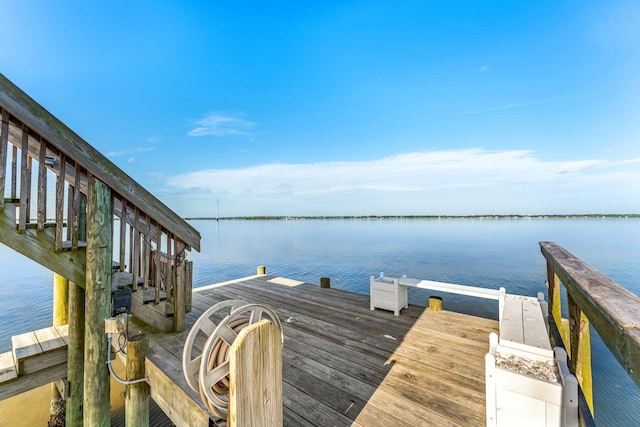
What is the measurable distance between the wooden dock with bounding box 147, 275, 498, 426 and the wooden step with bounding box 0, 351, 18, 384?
156cm

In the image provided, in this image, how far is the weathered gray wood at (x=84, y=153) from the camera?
278 centimetres

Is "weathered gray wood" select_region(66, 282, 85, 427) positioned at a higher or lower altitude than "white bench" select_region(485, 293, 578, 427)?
lower

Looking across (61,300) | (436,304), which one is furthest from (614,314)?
(61,300)

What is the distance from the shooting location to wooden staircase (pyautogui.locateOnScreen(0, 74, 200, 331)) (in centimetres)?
298

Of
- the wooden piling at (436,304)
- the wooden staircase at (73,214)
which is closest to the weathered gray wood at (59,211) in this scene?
the wooden staircase at (73,214)

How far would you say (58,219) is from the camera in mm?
3260

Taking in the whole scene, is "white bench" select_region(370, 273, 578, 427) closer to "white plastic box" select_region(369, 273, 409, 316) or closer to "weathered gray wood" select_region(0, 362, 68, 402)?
"white plastic box" select_region(369, 273, 409, 316)

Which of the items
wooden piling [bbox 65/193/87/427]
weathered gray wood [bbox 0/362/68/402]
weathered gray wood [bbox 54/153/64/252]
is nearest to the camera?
weathered gray wood [bbox 54/153/64/252]

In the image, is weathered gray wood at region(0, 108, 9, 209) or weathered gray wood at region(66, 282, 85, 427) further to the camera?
weathered gray wood at region(66, 282, 85, 427)

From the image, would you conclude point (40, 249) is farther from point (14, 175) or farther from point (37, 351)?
point (37, 351)

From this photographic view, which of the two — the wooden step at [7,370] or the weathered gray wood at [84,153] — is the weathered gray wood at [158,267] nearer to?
the weathered gray wood at [84,153]

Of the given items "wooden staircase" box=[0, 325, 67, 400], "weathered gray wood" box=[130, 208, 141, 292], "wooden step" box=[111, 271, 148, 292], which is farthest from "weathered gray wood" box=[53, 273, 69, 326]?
"weathered gray wood" box=[130, 208, 141, 292]

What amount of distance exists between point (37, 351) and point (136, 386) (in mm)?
1822

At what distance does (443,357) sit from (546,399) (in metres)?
2.38
